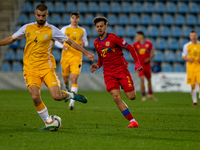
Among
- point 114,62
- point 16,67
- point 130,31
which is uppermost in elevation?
point 130,31

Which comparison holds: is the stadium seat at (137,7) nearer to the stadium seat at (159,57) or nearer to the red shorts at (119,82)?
the stadium seat at (159,57)

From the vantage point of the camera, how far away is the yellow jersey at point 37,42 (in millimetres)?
5386

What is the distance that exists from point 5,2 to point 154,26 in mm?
9530

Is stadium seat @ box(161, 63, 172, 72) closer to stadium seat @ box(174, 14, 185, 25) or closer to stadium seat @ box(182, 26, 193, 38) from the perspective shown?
stadium seat @ box(182, 26, 193, 38)

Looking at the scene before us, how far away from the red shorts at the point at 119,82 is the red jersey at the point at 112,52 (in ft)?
0.27

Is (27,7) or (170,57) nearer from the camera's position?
(170,57)

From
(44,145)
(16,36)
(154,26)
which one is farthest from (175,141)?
(154,26)

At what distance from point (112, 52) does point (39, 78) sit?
133cm

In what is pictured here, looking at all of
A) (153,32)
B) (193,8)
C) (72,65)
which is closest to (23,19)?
(153,32)

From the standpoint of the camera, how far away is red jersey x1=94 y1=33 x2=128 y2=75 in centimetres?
587

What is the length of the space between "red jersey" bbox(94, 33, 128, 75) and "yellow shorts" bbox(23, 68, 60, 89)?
991 mm

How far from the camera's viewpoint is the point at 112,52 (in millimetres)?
5922

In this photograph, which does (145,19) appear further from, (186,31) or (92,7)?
(92,7)

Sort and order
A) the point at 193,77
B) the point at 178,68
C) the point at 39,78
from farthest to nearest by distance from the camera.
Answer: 1. the point at 178,68
2. the point at 193,77
3. the point at 39,78
